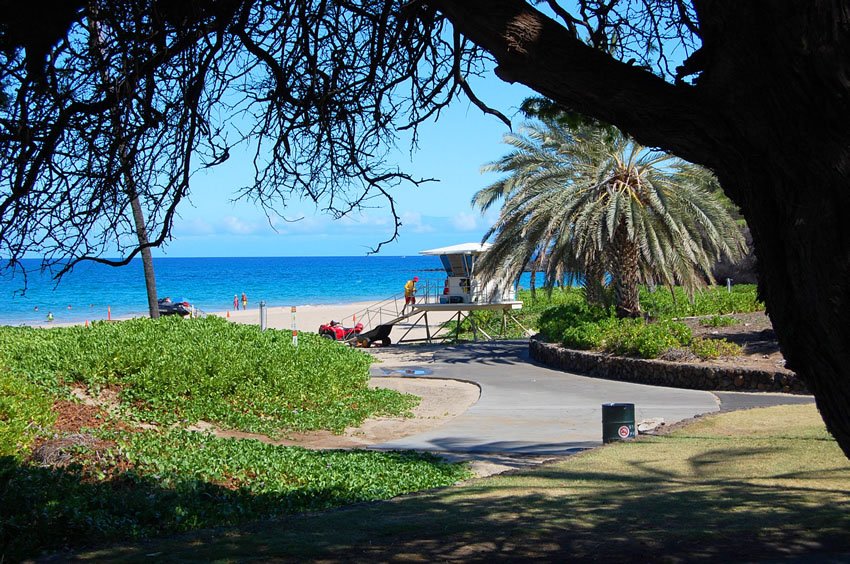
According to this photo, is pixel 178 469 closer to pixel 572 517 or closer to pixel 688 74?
pixel 572 517

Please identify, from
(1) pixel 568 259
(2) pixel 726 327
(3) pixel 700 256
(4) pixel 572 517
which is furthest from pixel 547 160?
(4) pixel 572 517

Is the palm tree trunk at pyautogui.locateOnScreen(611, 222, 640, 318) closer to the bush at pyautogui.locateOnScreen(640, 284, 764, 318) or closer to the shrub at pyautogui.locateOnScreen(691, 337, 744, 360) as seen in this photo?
the bush at pyautogui.locateOnScreen(640, 284, 764, 318)

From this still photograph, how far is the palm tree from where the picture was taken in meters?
21.8

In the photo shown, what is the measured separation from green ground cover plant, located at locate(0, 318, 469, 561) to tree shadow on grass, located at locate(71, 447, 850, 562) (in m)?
0.80

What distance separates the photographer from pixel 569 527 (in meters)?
6.30

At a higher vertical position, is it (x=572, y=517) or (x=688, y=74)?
(x=688, y=74)

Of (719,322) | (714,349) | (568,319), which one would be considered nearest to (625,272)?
(568,319)

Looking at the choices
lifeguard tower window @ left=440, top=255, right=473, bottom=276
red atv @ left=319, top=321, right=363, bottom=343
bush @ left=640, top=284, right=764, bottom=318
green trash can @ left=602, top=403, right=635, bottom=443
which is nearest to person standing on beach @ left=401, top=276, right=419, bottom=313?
lifeguard tower window @ left=440, top=255, right=473, bottom=276

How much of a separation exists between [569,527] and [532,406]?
10069mm

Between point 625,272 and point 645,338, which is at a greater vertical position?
point 625,272

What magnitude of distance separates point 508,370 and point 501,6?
18.5 meters

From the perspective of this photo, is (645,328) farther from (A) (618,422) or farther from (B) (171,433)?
(B) (171,433)

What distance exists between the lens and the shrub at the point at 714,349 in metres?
19.0

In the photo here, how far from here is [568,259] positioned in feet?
76.2
